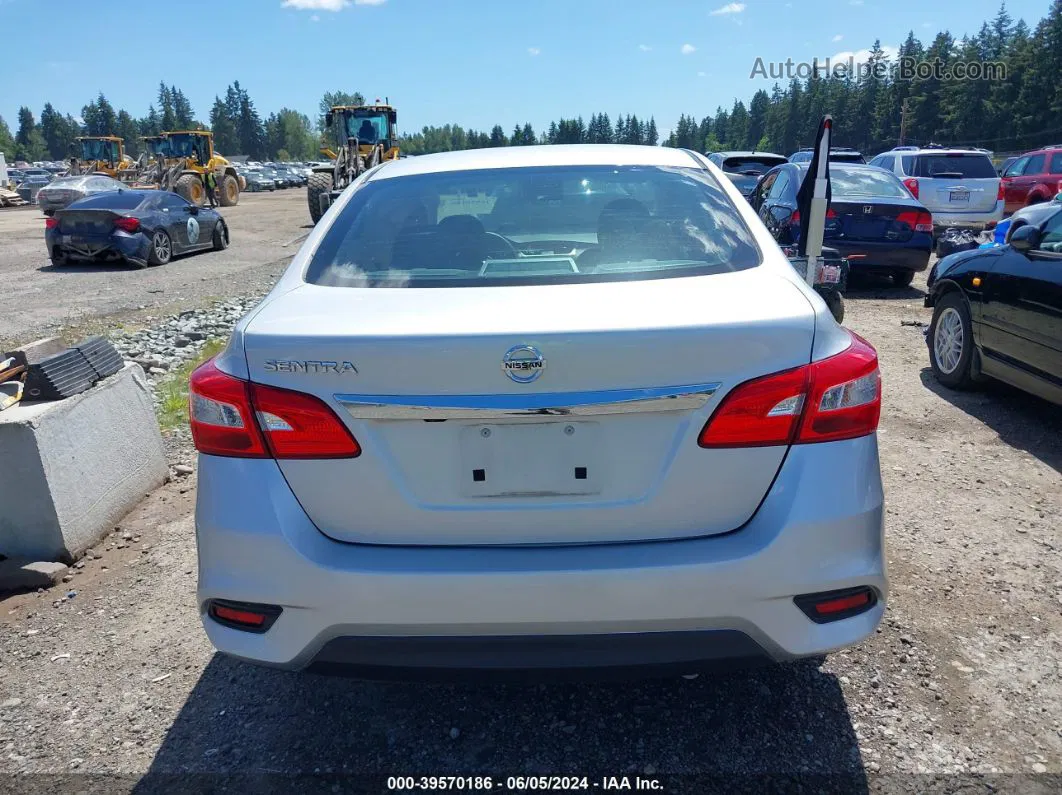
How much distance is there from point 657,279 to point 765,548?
2.67 feet

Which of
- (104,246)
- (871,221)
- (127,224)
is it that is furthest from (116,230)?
(871,221)

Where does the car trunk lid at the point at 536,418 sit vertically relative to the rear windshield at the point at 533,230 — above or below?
below

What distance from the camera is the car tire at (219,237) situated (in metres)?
18.4

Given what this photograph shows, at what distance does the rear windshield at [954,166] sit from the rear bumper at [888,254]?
4.98 m

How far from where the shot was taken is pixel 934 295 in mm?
6352

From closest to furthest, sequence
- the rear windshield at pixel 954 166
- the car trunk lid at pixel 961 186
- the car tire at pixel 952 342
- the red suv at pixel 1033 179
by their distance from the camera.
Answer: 1. the car tire at pixel 952 342
2. the car trunk lid at pixel 961 186
3. the rear windshield at pixel 954 166
4. the red suv at pixel 1033 179

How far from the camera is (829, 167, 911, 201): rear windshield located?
10359mm

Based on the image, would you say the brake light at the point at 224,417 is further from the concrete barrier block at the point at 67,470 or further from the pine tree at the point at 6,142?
the pine tree at the point at 6,142

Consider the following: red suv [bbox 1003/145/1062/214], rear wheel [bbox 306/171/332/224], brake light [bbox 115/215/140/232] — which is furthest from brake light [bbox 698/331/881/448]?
rear wheel [bbox 306/171/332/224]

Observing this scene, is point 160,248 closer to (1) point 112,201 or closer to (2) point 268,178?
(1) point 112,201

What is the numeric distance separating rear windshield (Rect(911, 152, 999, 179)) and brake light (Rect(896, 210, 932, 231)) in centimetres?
499

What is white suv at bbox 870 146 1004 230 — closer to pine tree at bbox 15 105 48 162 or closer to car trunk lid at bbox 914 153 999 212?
car trunk lid at bbox 914 153 999 212

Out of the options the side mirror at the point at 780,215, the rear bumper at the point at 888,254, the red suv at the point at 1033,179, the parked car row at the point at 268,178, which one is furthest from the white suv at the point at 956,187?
the parked car row at the point at 268,178

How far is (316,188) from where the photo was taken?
2125cm
